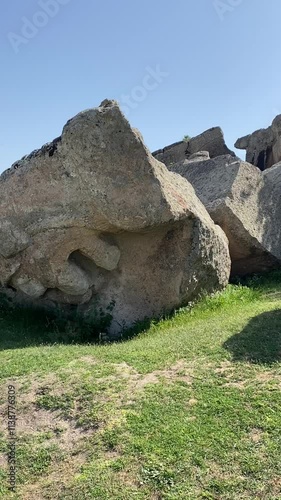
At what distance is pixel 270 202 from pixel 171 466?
7.87m

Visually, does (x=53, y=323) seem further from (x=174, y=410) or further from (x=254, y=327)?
(x=174, y=410)

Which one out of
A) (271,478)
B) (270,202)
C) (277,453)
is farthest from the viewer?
(270,202)

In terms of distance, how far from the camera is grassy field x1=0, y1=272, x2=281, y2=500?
3.21 metres

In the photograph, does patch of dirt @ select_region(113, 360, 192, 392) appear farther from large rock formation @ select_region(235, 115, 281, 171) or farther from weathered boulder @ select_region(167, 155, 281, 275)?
large rock formation @ select_region(235, 115, 281, 171)

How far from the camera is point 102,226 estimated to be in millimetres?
6793

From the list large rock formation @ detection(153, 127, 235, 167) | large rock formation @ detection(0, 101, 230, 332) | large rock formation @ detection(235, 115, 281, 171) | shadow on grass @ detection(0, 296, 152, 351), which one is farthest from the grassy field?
large rock formation @ detection(235, 115, 281, 171)

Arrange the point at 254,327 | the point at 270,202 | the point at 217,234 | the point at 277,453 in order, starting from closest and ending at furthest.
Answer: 1. the point at 277,453
2. the point at 254,327
3. the point at 217,234
4. the point at 270,202

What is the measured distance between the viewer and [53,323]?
702cm

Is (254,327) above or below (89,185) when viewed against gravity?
below

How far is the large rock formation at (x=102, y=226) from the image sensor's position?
6.50m

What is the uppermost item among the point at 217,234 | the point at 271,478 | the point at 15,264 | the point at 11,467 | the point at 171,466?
the point at 15,264

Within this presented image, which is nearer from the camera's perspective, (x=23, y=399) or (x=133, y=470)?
(x=133, y=470)

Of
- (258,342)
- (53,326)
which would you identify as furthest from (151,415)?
(53,326)

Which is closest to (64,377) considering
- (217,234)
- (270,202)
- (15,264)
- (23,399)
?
(23,399)
